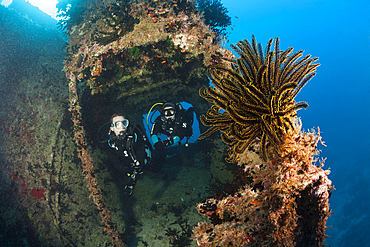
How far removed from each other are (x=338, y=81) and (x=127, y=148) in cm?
5330

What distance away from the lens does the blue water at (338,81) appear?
27.0 metres

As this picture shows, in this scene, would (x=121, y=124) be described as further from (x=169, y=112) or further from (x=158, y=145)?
(x=169, y=112)

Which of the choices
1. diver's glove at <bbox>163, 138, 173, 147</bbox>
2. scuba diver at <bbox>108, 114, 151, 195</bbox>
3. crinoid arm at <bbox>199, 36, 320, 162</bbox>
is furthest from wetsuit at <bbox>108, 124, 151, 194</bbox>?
crinoid arm at <bbox>199, 36, 320, 162</bbox>

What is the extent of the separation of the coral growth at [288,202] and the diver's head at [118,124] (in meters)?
Answer: 3.68

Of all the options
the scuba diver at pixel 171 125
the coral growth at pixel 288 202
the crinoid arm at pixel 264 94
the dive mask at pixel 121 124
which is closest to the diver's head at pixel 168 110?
the scuba diver at pixel 171 125

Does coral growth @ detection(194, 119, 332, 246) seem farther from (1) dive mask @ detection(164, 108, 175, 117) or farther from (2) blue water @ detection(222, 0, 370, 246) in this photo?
(2) blue water @ detection(222, 0, 370, 246)

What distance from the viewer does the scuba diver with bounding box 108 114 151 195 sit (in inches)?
194

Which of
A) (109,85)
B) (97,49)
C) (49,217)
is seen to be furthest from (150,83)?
(49,217)

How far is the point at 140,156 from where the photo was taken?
512cm

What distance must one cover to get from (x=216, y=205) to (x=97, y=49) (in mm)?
5204

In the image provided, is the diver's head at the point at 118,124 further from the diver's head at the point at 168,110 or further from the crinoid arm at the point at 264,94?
the crinoid arm at the point at 264,94

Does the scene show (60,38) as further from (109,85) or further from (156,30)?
(156,30)

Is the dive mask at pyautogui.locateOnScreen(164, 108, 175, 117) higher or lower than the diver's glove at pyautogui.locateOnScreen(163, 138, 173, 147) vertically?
higher

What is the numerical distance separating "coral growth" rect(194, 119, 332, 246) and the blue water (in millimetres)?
31770
